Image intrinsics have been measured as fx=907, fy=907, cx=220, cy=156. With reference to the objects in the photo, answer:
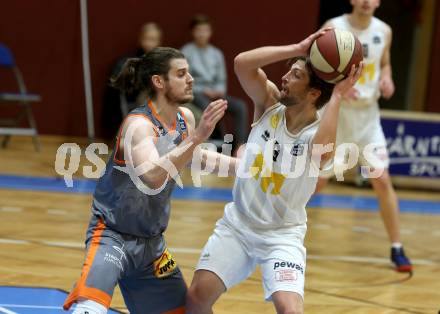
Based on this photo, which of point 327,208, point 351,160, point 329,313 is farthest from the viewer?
point 327,208

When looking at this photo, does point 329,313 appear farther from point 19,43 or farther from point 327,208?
point 19,43

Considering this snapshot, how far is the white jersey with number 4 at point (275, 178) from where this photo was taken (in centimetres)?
445

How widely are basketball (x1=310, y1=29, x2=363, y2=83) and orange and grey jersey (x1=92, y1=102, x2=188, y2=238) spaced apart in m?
0.78

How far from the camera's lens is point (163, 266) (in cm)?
439

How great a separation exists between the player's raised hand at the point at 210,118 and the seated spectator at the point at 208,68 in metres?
7.26

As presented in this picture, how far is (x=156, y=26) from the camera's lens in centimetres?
1116

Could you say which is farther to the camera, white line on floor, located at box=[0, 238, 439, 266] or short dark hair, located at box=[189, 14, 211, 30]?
short dark hair, located at box=[189, 14, 211, 30]

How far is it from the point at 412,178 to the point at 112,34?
14.0ft

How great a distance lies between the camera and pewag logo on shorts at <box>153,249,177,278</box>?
4355mm

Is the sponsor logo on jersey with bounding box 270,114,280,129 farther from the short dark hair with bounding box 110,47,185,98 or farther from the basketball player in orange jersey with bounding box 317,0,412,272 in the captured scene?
the basketball player in orange jersey with bounding box 317,0,412,272

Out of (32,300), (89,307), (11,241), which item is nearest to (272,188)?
(89,307)

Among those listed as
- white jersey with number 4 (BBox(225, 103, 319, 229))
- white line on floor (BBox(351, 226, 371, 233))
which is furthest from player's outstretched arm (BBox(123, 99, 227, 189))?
white line on floor (BBox(351, 226, 371, 233))

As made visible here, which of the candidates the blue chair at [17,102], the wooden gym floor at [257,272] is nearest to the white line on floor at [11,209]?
the wooden gym floor at [257,272]

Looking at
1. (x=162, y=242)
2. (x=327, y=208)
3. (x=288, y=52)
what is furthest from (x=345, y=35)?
(x=327, y=208)
